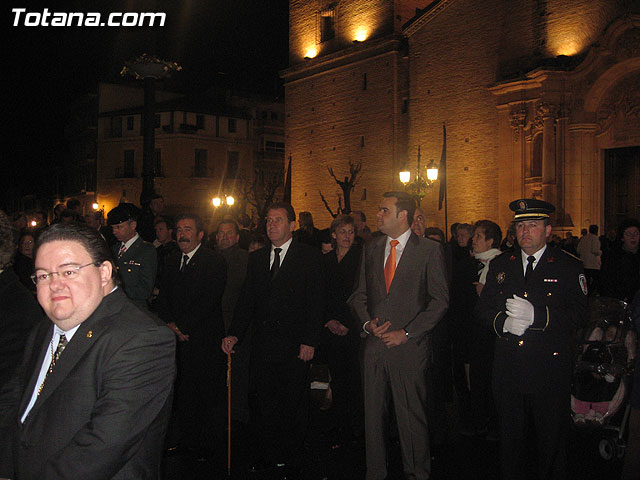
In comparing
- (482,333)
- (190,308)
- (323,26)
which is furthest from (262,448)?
(323,26)

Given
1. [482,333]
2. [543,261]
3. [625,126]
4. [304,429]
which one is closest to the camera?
[543,261]

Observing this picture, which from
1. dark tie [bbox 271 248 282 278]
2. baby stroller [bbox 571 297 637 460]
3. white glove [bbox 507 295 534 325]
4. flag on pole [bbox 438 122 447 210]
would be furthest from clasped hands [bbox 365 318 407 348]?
flag on pole [bbox 438 122 447 210]

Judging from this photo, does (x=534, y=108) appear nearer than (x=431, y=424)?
No

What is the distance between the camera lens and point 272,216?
5.77 meters

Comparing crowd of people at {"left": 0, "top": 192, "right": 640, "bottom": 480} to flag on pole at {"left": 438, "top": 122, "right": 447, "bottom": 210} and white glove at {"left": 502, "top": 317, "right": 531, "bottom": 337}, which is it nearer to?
white glove at {"left": 502, "top": 317, "right": 531, "bottom": 337}

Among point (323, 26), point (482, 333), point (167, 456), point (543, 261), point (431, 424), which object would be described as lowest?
point (167, 456)

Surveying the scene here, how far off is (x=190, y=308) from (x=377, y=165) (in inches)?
922

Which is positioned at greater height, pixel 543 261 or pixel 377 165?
pixel 377 165

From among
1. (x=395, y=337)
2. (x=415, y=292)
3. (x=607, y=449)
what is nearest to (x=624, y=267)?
(x=607, y=449)

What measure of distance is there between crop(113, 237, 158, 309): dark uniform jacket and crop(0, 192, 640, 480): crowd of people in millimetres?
18

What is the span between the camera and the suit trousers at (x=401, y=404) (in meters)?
4.92

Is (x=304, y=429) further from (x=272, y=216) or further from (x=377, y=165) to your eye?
(x=377, y=165)

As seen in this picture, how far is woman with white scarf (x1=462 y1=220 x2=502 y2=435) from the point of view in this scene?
662cm

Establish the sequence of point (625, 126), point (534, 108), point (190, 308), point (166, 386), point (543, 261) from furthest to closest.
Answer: point (534, 108) < point (625, 126) < point (190, 308) < point (543, 261) < point (166, 386)
